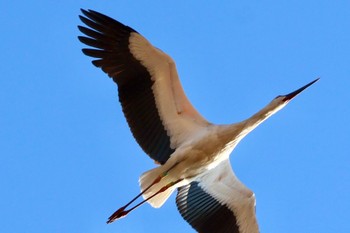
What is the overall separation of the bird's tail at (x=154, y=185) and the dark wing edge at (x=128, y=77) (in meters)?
A: 0.31

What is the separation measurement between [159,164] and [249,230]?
1320mm

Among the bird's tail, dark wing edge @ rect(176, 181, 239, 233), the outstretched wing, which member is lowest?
dark wing edge @ rect(176, 181, 239, 233)

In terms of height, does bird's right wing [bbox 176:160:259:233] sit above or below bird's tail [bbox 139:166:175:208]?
below

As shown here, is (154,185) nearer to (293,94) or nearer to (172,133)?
(172,133)

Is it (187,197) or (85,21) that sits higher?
(85,21)

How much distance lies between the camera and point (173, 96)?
1292 centimetres

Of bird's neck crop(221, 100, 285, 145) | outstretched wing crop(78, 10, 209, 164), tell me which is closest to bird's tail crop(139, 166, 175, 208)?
outstretched wing crop(78, 10, 209, 164)

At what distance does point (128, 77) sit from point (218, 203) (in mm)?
1889

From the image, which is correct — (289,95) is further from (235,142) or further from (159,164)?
(159,164)

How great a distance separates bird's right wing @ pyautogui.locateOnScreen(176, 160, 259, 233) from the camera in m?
12.8

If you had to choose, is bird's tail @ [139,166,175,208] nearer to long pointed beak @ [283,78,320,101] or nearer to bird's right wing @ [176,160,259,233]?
bird's right wing @ [176,160,259,233]

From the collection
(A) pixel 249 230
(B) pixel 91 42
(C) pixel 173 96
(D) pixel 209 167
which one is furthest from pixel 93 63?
(A) pixel 249 230

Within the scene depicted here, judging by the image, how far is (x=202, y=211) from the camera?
13.1 m

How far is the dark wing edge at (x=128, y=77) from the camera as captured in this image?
12609mm
